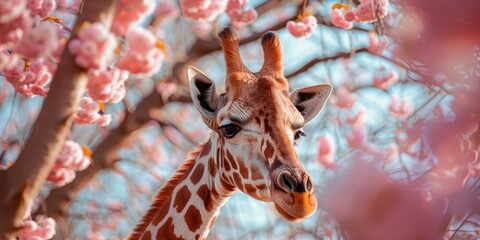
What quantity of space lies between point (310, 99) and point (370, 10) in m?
1.55

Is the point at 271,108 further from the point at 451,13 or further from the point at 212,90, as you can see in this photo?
the point at 451,13

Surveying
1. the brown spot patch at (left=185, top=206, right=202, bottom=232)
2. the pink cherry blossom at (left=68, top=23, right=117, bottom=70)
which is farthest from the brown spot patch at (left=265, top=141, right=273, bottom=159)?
the pink cherry blossom at (left=68, top=23, right=117, bottom=70)

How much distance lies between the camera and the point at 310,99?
4645 millimetres

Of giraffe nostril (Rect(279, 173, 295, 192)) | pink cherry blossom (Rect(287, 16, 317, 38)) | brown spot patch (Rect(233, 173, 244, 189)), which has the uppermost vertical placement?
giraffe nostril (Rect(279, 173, 295, 192))

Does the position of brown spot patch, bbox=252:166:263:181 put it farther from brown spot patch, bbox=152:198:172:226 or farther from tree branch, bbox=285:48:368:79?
tree branch, bbox=285:48:368:79

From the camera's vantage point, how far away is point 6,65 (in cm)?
270

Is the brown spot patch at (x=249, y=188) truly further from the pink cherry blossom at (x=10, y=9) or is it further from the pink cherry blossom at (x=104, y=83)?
the pink cherry blossom at (x=10, y=9)

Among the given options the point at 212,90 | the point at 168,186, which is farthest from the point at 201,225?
the point at 212,90

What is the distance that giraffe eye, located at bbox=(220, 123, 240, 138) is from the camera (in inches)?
160

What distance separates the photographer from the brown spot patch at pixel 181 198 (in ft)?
14.5

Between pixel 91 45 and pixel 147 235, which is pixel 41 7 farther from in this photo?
pixel 147 235

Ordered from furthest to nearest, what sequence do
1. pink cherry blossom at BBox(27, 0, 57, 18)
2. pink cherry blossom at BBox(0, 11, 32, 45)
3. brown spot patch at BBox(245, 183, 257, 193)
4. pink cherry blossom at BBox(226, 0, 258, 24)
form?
pink cherry blossom at BBox(226, 0, 258, 24) → brown spot patch at BBox(245, 183, 257, 193) → pink cherry blossom at BBox(27, 0, 57, 18) → pink cherry blossom at BBox(0, 11, 32, 45)

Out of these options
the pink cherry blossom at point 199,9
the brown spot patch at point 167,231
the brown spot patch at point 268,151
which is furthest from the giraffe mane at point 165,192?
the pink cherry blossom at point 199,9

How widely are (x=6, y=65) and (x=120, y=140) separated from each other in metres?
4.13
